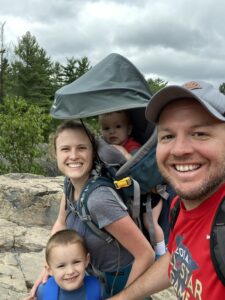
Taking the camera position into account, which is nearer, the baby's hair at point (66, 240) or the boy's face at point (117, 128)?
the baby's hair at point (66, 240)

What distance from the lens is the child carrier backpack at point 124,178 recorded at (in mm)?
2178

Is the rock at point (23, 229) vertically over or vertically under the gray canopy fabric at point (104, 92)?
under

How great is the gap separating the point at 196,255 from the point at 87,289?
40.8 inches

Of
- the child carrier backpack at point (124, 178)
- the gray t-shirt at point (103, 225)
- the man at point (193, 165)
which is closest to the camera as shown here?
the man at point (193, 165)

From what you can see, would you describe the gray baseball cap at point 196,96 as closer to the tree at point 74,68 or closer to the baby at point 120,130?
the baby at point 120,130

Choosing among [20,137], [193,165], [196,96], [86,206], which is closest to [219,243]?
[193,165]

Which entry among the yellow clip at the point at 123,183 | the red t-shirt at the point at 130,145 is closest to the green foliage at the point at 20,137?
the red t-shirt at the point at 130,145

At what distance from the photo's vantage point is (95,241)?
2.31 metres

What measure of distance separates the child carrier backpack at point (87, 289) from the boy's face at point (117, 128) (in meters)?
0.93

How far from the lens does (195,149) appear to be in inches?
63.9

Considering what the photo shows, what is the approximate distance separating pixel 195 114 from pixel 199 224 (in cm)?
45

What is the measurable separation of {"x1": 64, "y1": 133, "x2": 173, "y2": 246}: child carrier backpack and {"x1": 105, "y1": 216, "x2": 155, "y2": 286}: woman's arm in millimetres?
86

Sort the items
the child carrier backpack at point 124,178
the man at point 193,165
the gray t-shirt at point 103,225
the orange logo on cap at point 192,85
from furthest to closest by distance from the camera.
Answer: the child carrier backpack at point 124,178, the gray t-shirt at point 103,225, the orange logo on cap at point 192,85, the man at point 193,165

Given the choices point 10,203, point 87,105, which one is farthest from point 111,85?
point 10,203
